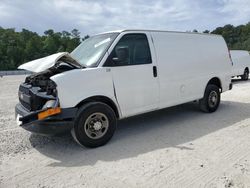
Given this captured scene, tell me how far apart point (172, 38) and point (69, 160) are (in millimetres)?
3621

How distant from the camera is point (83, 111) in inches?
179

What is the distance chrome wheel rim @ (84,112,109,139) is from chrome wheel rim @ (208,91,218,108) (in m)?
3.53

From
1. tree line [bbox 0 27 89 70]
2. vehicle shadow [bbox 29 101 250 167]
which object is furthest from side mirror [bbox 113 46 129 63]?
tree line [bbox 0 27 89 70]

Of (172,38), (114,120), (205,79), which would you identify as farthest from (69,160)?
(205,79)

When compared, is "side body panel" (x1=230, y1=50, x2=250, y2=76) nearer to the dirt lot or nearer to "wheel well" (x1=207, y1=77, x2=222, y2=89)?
"wheel well" (x1=207, y1=77, x2=222, y2=89)

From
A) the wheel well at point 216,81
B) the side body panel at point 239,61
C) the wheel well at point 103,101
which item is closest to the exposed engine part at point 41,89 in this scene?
the wheel well at point 103,101

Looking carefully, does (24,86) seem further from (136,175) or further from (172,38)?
(172,38)

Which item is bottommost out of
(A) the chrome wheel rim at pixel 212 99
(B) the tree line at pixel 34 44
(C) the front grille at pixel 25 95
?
(A) the chrome wheel rim at pixel 212 99

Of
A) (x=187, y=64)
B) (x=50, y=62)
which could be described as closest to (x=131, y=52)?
(x=50, y=62)

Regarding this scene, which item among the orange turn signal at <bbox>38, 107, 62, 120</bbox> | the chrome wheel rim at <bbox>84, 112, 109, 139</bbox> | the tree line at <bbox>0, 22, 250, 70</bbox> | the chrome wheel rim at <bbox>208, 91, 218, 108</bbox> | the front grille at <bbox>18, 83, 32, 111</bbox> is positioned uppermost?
the tree line at <bbox>0, 22, 250, 70</bbox>

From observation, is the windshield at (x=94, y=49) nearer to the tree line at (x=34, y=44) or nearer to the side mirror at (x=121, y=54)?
the side mirror at (x=121, y=54)

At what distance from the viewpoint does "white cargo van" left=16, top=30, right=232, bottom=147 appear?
443 centimetres

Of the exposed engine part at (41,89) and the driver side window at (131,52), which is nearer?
the exposed engine part at (41,89)

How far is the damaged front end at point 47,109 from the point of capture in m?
4.35
